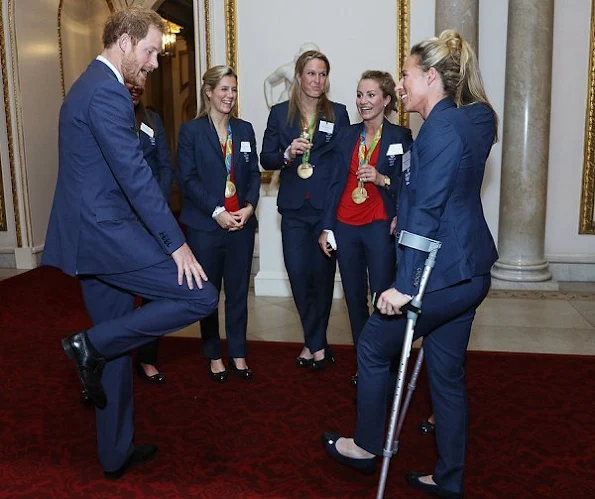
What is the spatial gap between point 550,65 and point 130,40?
469 cm

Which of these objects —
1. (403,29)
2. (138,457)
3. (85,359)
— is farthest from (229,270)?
(403,29)

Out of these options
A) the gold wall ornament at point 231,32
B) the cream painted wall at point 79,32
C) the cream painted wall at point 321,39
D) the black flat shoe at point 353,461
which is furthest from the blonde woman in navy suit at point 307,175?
the cream painted wall at point 79,32

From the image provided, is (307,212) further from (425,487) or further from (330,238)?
(425,487)

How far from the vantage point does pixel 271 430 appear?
3.17m

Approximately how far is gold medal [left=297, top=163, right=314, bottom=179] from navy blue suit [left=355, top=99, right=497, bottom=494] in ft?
4.97

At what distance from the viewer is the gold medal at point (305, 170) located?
3.81 metres

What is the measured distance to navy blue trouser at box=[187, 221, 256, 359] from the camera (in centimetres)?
368

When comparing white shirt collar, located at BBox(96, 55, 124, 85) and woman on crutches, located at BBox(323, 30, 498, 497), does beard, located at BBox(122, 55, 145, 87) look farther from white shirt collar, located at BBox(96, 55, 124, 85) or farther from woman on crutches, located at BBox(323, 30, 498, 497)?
woman on crutches, located at BBox(323, 30, 498, 497)

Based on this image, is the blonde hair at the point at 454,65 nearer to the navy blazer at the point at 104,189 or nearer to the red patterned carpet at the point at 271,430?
the navy blazer at the point at 104,189

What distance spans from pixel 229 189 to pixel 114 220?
1394 mm

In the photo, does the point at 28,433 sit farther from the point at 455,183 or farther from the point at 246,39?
the point at 246,39

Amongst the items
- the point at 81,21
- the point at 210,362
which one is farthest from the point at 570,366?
the point at 81,21

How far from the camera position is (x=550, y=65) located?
5.94 m

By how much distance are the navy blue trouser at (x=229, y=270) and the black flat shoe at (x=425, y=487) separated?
1.50m
